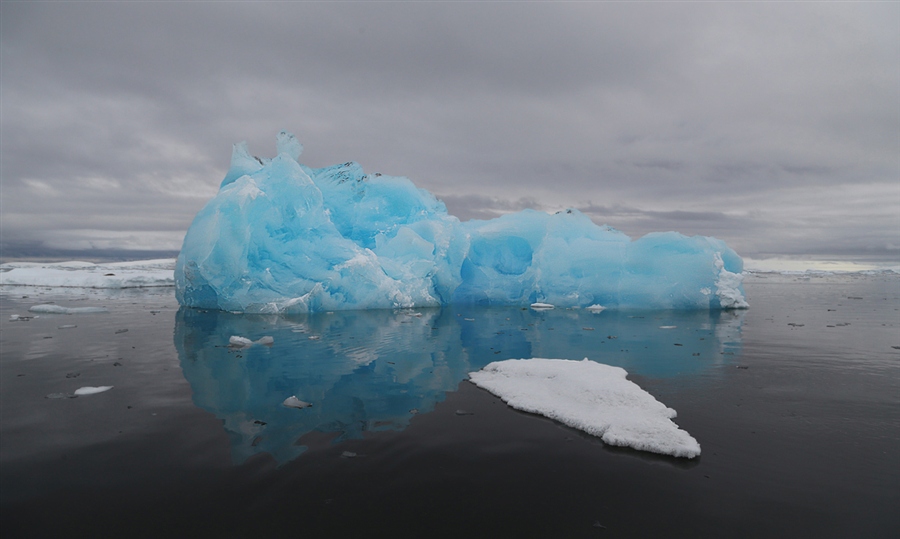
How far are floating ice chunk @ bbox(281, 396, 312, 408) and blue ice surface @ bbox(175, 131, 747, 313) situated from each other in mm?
8603

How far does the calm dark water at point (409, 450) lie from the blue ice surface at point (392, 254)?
5772 mm

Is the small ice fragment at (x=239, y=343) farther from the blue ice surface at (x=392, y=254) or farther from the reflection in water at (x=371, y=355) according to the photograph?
the blue ice surface at (x=392, y=254)

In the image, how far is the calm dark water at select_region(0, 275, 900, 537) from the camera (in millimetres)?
2789

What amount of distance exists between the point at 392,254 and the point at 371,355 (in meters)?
8.27

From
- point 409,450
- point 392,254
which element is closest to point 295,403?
point 409,450

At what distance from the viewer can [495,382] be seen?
580 cm

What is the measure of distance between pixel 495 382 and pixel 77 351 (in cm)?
654

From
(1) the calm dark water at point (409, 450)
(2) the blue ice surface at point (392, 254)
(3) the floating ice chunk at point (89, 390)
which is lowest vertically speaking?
(1) the calm dark water at point (409, 450)

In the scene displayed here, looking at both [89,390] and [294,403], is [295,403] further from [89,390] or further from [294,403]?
[89,390]

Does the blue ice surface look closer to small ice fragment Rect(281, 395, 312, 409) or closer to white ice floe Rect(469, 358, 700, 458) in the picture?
white ice floe Rect(469, 358, 700, 458)

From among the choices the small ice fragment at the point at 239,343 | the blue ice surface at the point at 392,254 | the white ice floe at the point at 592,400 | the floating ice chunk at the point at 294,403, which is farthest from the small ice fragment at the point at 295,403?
the blue ice surface at the point at 392,254

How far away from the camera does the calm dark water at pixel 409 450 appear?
2789 millimetres

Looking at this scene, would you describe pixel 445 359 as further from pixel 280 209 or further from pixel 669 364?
pixel 280 209

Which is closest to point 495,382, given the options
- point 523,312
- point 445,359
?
point 445,359
